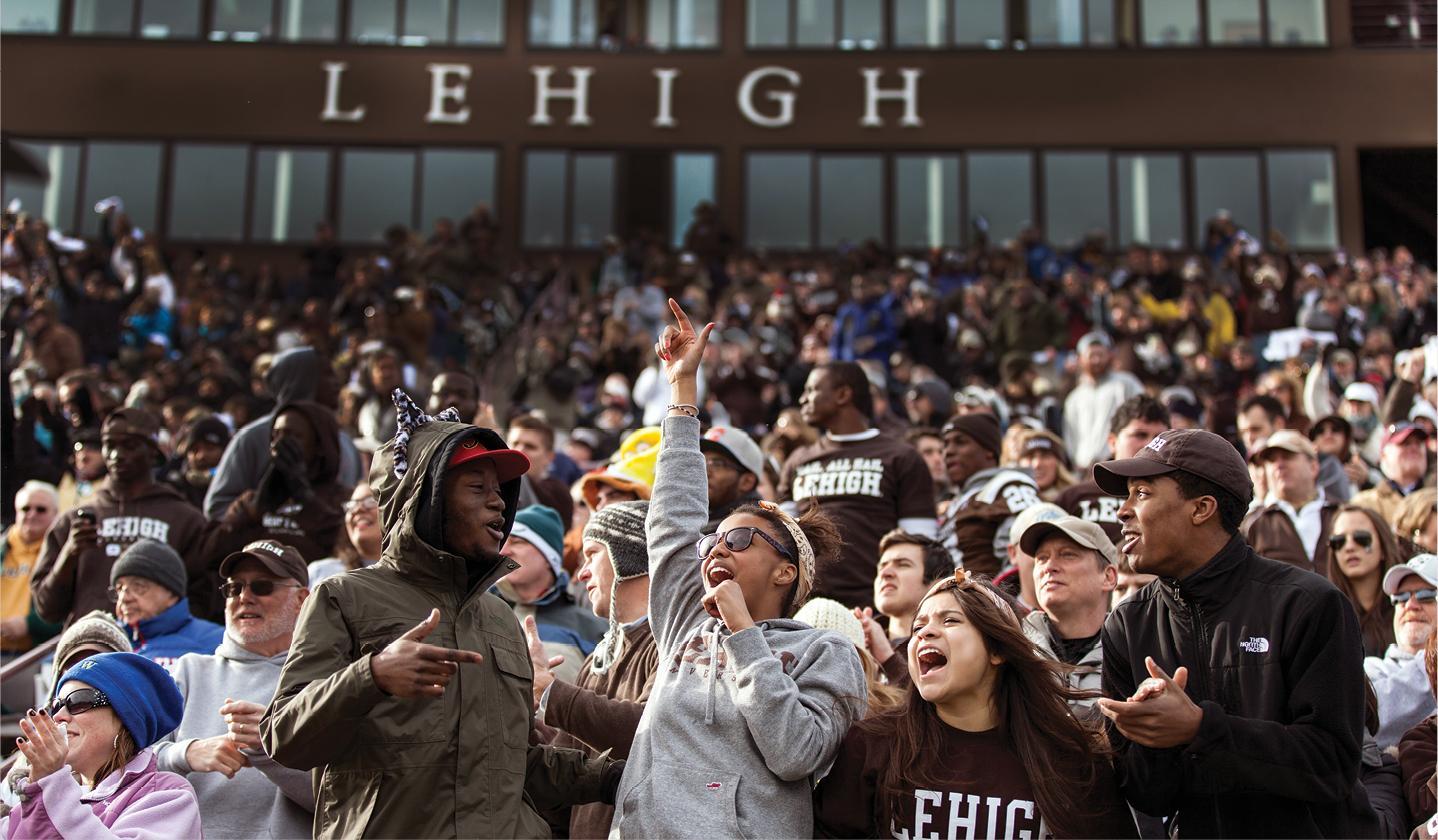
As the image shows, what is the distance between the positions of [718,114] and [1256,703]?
24.1m

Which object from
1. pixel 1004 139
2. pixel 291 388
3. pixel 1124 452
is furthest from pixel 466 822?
pixel 1004 139

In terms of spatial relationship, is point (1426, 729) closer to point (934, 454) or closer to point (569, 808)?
point (569, 808)

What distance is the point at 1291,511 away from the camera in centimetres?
783

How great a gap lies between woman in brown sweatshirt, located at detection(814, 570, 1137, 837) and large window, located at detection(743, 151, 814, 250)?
22.9 meters

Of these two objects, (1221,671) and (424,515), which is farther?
(1221,671)

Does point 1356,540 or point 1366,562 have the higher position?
point 1356,540

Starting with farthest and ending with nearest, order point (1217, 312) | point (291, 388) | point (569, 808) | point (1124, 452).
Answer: point (1217, 312)
point (291, 388)
point (1124, 452)
point (569, 808)

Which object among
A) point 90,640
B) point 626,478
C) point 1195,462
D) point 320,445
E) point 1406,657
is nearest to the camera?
point 1195,462

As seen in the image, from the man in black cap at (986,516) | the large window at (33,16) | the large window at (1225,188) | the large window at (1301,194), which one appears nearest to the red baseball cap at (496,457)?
the man in black cap at (986,516)

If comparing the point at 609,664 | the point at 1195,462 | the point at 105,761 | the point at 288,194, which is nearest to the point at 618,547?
the point at 609,664

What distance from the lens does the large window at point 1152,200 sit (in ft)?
87.4

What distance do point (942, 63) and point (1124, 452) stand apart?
67.3ft

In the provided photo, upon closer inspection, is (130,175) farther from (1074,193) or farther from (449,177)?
(1074,193)

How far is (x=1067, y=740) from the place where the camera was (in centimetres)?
427
